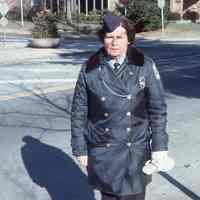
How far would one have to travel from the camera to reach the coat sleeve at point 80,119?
14.7 feet

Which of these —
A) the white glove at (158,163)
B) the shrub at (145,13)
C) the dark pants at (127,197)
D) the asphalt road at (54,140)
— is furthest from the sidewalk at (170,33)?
the white glove at (158,163)

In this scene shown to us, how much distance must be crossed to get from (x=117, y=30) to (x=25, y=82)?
39.2 feet

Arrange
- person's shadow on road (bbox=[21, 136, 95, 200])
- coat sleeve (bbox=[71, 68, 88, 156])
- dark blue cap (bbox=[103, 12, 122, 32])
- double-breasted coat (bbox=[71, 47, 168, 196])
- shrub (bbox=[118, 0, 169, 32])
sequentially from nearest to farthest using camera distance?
dark blue cap (bbox=[103, 12, 122, 32]) → double-breasted coat (bbox=[71, 47, 168, 196]) → coat sleeve (bbox=[71, 68, 88, 156]) → person's shadow on road (bbox=[21, 136, 95, 200]) → shrub (bbox=[118, 0, 169, 32])

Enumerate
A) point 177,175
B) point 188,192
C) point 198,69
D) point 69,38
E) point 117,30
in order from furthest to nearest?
1. point 69,38
2. point 198,69
3. point 177,175
4. point 188,192
5. point 117,30

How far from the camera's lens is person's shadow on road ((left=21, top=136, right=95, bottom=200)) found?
6711mm

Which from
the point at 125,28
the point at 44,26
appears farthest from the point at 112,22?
the point at 44,26

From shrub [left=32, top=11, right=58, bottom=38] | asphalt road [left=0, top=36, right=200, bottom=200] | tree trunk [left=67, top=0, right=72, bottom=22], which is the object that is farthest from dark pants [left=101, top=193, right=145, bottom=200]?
tree trunk [left=67, top=0, right=72, bottom=22]

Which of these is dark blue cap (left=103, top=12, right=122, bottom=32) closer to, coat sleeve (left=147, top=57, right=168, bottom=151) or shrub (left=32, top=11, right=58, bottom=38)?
coat sleeve (left=147, top=57, right=168, bottom=151)

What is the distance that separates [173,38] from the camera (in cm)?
3888

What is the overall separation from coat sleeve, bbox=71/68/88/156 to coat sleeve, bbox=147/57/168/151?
0.45 m

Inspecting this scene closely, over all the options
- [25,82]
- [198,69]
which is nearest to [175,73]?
[198,69]

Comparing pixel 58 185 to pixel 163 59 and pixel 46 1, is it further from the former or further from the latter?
pixel 46 1

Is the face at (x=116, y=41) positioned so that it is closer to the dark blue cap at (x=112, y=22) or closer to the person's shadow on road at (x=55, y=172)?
the dark blue cap at (x=112, y=22)

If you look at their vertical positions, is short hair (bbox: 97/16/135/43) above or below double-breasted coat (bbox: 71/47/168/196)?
above
